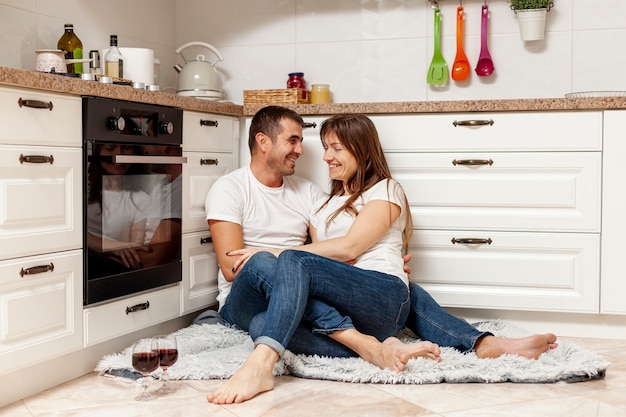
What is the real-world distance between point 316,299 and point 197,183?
0.81 metres

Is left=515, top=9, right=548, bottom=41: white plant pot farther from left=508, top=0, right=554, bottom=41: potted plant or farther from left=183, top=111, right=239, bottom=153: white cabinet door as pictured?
left=183, top=111, right=239, bottom=153: white cabinet door

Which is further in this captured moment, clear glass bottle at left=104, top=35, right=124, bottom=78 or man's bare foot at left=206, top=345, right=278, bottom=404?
clear glass bottle at left=104, top=35, right=124, bottom=78

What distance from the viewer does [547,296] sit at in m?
3.04

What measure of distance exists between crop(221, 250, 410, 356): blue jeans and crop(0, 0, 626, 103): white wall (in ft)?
4.33

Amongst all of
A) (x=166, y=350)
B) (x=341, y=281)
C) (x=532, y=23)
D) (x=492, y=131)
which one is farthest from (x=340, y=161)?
(x=532, y=23)

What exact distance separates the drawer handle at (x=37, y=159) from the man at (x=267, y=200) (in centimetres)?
79

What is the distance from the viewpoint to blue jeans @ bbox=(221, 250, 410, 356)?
7.64 feet

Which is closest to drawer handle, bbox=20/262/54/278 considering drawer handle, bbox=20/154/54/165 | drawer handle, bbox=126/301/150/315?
drawer handle, bbox=20/154/54/165

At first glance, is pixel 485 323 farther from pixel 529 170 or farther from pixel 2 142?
pixel 2 142

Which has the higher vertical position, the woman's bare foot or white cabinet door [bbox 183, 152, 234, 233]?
white cabinet door [bbox 183, 152, 234, 233]

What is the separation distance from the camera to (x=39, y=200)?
7.32ft

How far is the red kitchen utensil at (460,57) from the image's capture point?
3590 mm

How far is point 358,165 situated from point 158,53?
1521mm


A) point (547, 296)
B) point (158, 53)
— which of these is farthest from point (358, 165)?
point (158, 53)
